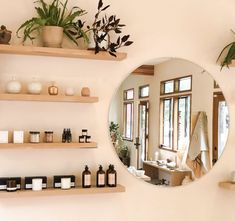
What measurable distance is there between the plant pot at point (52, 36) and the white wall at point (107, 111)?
0.16 meters

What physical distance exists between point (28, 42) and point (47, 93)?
0.37 m

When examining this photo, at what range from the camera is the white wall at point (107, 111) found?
2.52 m

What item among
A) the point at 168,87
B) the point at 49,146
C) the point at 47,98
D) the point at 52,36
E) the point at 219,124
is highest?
the point at 52,36

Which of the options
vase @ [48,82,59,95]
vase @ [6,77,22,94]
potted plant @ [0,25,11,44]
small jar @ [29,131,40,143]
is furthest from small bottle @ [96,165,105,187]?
potted plant @ [0,25,11,44]

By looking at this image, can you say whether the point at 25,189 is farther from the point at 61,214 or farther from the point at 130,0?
the point at 130,0

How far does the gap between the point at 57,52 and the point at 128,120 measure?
→ 28.6 inches

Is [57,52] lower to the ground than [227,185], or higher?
higher

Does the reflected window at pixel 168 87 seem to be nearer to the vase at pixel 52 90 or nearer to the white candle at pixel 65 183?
the vase at pixel 52 90

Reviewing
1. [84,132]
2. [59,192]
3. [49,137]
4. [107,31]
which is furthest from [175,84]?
[59,192]

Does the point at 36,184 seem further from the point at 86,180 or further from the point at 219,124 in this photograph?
the point at 219,124

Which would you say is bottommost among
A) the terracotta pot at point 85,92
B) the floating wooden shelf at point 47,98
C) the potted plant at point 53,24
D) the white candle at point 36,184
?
the white candle at point 36,184

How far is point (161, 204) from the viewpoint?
2.80 metres

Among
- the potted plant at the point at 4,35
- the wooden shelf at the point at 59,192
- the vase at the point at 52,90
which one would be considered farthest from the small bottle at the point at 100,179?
the potted plant at the point at 4,35

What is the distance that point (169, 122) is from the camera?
9.40ft
